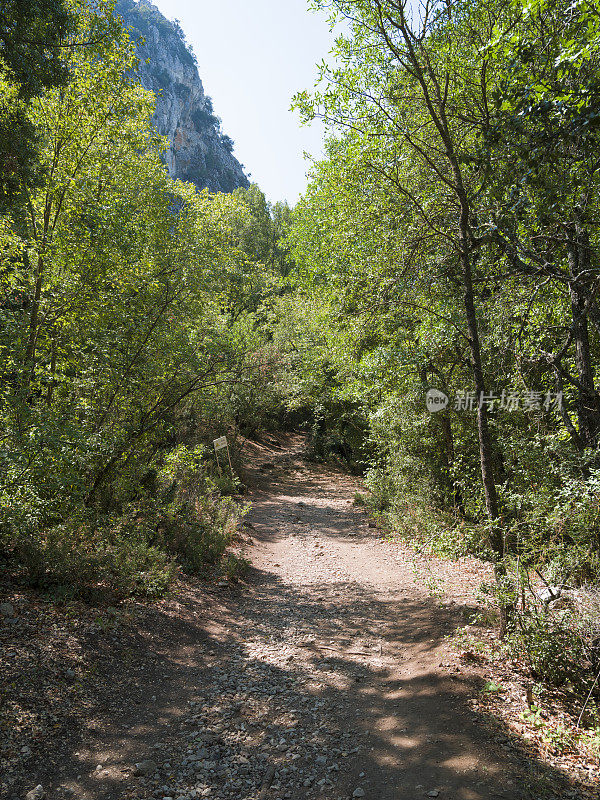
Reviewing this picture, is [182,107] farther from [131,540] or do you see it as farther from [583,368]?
[583,368]

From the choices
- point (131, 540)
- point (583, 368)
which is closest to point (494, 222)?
point (583, 368)

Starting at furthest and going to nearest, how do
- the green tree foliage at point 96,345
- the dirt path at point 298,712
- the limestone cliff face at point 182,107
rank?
the limestone cliff face at point 182,107, the green tree foliage at point 96,345, the dirt path at point 298,712

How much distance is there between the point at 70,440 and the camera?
4.95 metres

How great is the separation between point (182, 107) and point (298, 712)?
4299 inches

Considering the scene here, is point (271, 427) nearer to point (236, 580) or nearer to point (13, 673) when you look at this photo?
point (236, 580)

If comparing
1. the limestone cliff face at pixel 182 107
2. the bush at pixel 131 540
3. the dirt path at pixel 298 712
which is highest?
the limestone cliff face at pixel 182 107

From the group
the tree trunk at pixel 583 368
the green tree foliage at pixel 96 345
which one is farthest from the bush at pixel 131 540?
the tree trunk at pixel 583 368

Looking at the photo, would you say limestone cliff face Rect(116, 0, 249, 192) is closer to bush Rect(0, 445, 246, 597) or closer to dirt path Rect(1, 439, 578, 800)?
bush Rect(0, 445, 246, 597)

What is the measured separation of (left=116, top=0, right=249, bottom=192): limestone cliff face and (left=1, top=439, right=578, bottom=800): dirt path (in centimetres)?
8822

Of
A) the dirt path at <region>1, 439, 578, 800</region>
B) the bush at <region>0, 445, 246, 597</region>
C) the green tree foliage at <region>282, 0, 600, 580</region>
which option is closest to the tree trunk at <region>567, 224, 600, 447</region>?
the green tree foliage at <region>282, 0, 600, 580</region>

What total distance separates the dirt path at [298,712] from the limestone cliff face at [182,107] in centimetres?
8822

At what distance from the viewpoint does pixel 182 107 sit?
9150cm

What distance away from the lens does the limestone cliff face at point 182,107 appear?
8519 cm

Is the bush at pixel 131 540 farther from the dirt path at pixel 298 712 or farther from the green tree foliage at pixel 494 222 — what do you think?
the green tree foliage at pixel 494 222
